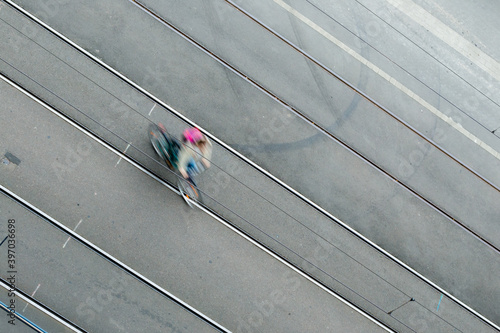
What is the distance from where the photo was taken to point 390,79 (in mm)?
11141

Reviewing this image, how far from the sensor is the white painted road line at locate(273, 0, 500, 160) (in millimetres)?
11031

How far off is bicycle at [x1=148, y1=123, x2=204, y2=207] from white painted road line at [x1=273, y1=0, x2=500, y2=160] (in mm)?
4783

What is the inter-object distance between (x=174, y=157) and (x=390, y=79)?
623 cm

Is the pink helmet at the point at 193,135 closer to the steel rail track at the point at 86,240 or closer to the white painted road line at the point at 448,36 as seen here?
the steel rail track at the point at 86,240

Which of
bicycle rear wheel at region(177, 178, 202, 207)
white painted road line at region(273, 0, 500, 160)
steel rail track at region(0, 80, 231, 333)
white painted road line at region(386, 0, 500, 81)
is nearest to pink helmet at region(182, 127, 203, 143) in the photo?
bicycle rear wheel at region(177, 178, 202, 207)

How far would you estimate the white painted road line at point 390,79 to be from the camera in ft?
36.2

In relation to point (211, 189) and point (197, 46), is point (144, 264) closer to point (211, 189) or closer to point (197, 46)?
point (211, 189)

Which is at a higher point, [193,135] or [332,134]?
[332,134]

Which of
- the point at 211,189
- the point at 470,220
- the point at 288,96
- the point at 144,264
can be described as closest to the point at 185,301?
the point at 144,264

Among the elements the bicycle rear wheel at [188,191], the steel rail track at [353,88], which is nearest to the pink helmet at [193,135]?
the bicycle rear wheel at [188,191]

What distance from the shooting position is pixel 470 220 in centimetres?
1091

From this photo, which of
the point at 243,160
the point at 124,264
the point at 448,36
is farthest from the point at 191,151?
the point at 448,36

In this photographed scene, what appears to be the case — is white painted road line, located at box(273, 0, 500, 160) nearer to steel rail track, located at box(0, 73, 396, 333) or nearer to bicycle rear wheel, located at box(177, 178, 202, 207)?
bicycle rear wheel, located at box(177, 178, 202, 207)

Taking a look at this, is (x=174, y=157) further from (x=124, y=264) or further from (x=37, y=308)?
(x=37, y=308)
